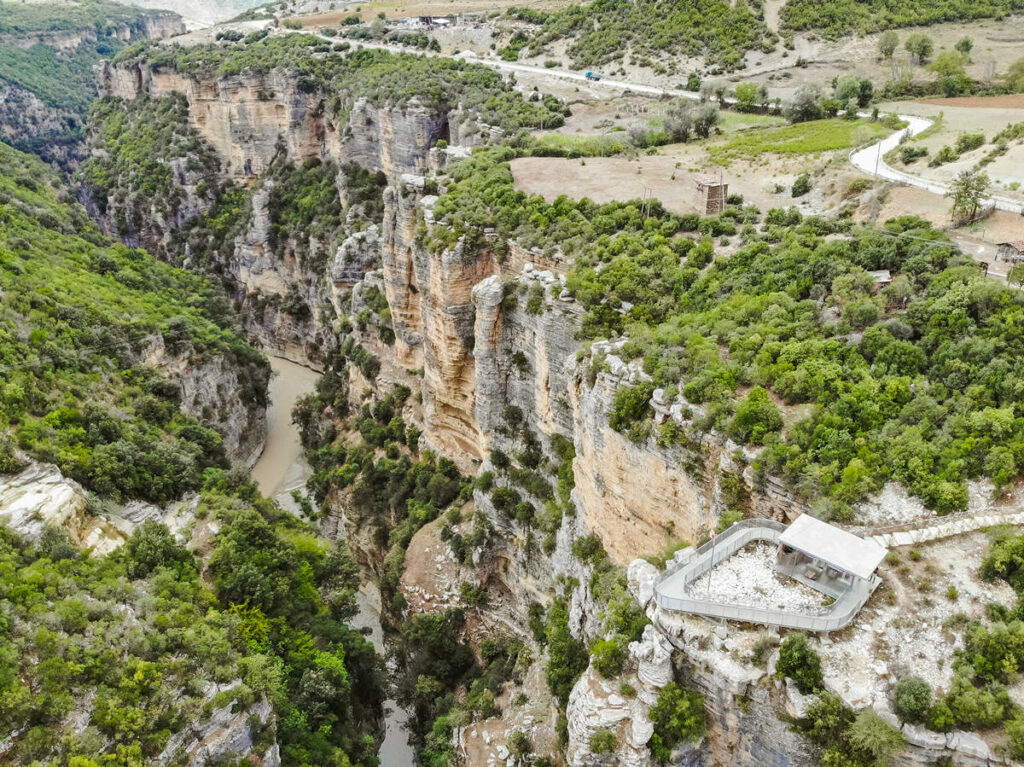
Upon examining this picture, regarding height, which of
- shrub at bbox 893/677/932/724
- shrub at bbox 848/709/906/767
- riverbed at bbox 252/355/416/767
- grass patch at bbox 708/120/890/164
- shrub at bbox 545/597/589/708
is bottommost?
riverbed at bbox 252/355/416/767

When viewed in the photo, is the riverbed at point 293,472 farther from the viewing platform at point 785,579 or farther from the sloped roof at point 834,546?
the sloped roof at point 834,546

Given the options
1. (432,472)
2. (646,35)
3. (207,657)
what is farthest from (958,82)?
(207,657)

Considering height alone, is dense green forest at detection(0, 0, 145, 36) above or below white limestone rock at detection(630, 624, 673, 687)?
above

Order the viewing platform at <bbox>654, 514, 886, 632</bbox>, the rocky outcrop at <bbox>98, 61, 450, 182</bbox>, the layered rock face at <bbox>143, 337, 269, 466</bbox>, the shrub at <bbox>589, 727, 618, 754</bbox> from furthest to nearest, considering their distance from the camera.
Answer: the rocky outcrop at <bbox>98, 61, 450, 182</bbox> < the layered rock face at <bbox>143, 337, 269, 466</bbox> < the shrub at <bbox>589, 727, 618, 754</bbox> < the viewing platform at <bbox>654, 514, 886, 632</bbox>

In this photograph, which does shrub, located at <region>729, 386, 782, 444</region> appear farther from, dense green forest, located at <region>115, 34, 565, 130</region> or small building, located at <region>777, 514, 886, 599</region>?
dense green forest, located at <region>115, 34, 565, 130</region>

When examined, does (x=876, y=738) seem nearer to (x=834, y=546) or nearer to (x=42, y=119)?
(x=834, y=546)

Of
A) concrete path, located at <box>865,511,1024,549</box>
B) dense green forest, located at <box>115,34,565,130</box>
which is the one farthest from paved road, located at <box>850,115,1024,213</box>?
dense green forest, located at <box>115,34,565,130</box>

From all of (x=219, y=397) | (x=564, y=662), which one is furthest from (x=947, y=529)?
(x=219, y=397)
